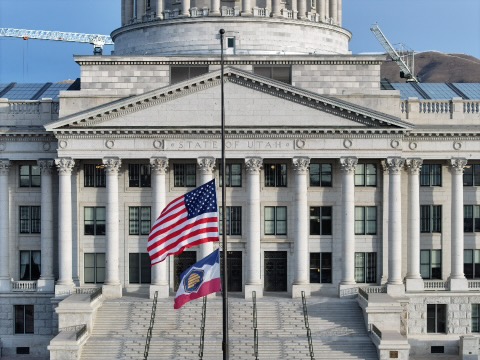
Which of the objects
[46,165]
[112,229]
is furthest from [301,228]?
[46,165]

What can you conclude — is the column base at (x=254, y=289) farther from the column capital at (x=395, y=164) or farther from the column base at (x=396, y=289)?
the column capital at (x=395, y=164)

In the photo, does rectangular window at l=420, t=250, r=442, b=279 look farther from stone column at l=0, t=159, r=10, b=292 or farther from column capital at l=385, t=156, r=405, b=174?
stone column at l=0, t=159, r=10, b=292

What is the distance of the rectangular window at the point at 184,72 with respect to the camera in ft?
247

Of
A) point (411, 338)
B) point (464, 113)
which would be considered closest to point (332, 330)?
point (411, 338)

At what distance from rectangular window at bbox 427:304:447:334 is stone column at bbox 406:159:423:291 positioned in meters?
1.54

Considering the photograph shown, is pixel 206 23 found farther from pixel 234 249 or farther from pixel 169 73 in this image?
pixel 234 249

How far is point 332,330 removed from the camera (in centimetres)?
6669

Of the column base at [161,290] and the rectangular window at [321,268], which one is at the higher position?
the rectangular window at [321,268]

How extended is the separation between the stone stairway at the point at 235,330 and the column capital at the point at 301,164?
26.9 feet

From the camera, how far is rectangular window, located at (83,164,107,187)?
7469 cm

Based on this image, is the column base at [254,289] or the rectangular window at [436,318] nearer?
the column base at [254,289]

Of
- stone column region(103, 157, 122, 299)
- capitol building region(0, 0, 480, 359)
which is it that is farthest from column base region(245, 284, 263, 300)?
stone column region(103, 157, 122, 299)

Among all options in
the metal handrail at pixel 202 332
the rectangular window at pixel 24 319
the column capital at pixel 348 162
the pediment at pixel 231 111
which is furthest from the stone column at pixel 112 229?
the column capital at pixel 348 162

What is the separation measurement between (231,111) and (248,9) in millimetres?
15176
